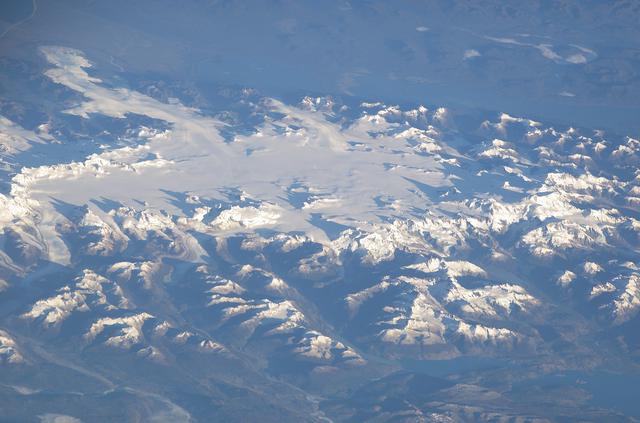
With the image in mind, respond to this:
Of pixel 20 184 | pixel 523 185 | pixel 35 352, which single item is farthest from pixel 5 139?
pixel 523 185

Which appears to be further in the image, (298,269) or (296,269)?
(296,269)

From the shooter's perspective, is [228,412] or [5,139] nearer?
[228,412]

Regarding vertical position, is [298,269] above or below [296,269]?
above

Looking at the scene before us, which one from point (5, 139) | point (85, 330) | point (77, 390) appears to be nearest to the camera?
point (77, 390)

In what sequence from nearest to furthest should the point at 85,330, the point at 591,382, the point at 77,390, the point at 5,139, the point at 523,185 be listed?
the point at 77,390 < the point at 85,330 < the point at 591,382 < the point at 5,139 < the point at 523,185

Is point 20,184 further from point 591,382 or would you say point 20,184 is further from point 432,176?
point 591,382

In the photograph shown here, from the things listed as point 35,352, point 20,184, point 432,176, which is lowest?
point 35,352

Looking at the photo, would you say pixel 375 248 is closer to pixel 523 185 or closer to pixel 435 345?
pixel 435 345

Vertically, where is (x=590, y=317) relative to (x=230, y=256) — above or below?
above
